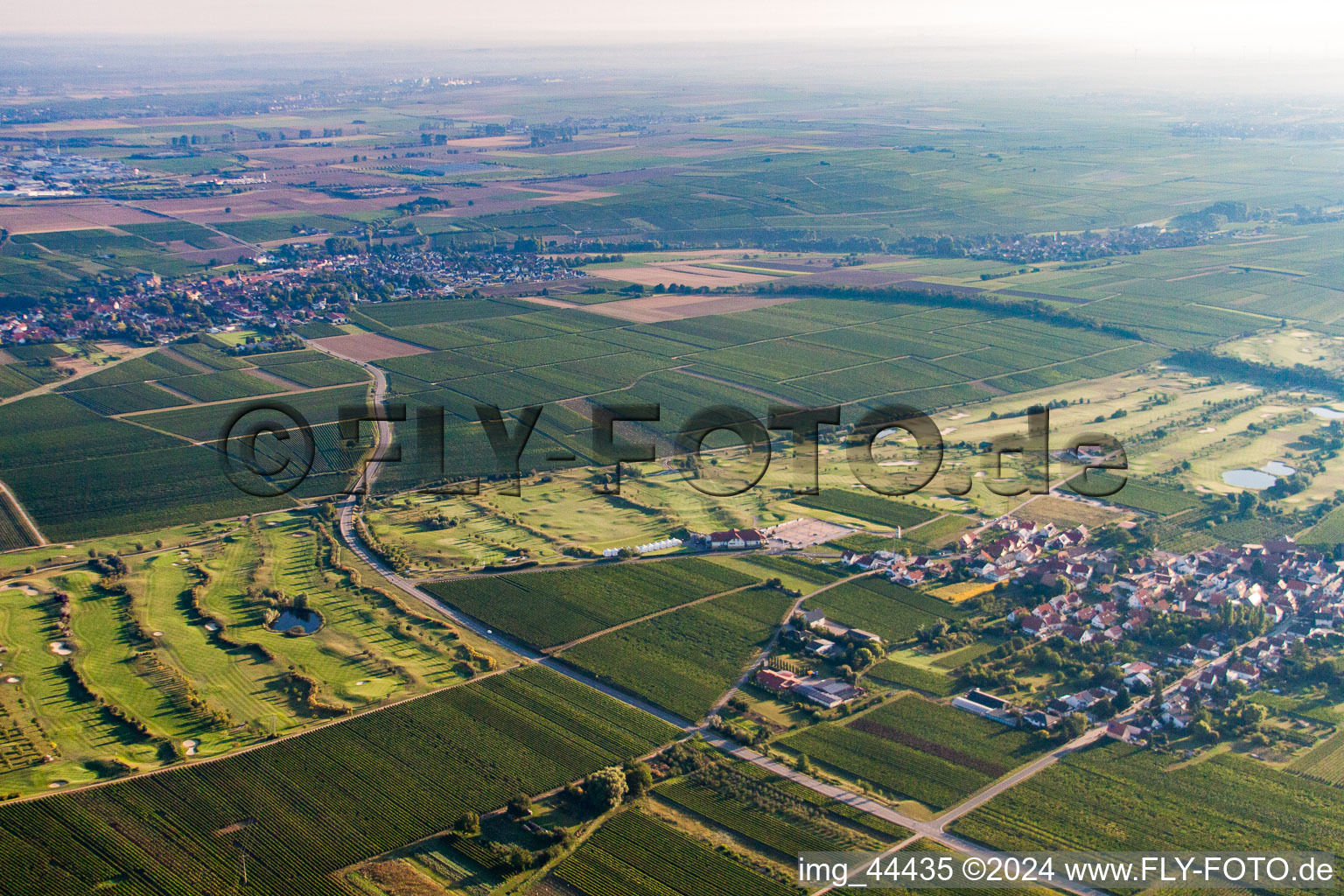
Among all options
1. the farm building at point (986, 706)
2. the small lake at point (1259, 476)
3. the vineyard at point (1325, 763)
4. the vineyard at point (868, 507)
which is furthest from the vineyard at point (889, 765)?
the small lake at point (1259, 476)

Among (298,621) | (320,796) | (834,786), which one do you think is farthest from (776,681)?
(298,621)

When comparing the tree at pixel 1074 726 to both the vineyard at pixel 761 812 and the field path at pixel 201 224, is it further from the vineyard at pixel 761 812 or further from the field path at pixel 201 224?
the field path at pixel 201 224

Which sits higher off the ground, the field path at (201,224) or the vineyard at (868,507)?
the field path at (201,224)

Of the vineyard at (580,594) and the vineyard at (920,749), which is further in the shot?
the vineyard at (580,594)

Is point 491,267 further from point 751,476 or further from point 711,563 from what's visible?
point 711,563

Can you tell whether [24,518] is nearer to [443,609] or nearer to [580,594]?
[443,609]
